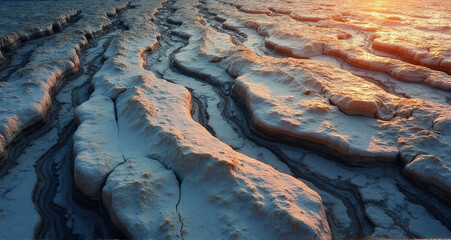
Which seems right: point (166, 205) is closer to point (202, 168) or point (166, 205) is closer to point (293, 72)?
point (202, 168)

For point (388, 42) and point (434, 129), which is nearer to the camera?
point (434, 129)

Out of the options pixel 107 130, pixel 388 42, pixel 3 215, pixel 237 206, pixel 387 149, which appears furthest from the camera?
pixel 388 42

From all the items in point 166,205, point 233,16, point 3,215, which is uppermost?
point 166,205

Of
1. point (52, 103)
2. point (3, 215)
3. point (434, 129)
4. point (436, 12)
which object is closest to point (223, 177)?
point (3, 215)

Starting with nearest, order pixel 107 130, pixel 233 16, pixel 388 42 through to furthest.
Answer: pixel 107 130, pixel 388 42, pixel 233 16

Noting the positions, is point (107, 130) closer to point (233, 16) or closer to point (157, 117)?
point (157, 117)

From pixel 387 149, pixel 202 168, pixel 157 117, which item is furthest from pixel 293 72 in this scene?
pixel 202 168

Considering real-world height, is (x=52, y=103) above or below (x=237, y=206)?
below
